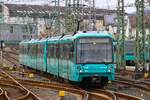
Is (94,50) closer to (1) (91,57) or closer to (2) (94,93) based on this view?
(1) (91,57)

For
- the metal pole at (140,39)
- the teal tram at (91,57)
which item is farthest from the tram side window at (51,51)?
the teal tram at (91,57)

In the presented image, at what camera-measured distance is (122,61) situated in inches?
1532

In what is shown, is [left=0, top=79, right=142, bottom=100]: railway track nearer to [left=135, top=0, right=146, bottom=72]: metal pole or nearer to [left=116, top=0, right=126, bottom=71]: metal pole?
[left=135, top=0, right=146, bottom=72]: metal pole

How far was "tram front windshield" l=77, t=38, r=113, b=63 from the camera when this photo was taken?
22672 mm

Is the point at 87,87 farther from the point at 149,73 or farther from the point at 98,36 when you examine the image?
the point at 149,73

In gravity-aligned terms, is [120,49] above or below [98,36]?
below

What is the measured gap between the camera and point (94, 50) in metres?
22.8

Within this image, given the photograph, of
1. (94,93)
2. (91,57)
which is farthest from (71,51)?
(94,93)

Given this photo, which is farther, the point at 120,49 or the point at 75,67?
the point at 120,49

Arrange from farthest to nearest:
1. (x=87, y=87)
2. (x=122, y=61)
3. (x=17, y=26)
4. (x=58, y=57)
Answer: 1. (x=17, y=26)
2. (x=122, y=61)
3. (x=58, y=57)
4. (x=87, y=87)

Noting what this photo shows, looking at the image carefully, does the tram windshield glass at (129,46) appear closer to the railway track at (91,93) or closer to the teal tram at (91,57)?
the railway track at (91,93)

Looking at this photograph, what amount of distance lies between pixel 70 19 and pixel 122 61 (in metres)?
9.60

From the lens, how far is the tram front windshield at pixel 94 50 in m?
22.7

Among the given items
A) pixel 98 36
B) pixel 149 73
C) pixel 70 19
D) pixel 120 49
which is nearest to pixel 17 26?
pixel 70 19
